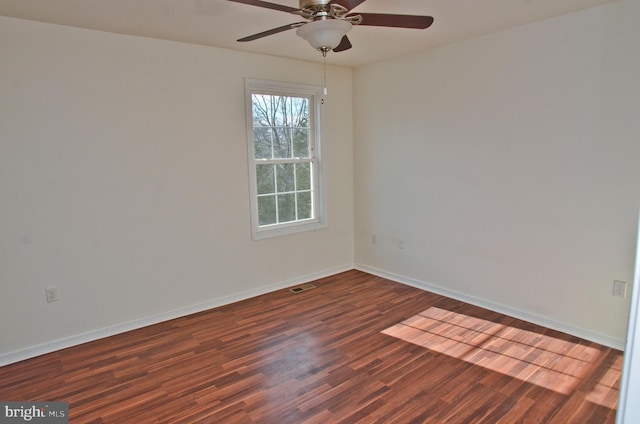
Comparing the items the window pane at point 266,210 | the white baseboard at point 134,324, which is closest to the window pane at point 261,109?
the window pane at point 266,210

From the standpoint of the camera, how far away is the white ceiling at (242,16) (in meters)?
2.45

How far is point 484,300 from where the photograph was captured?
355 cm

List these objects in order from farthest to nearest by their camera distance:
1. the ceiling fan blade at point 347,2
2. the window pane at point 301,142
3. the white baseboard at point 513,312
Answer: the window pane at point 301,142
the white baseboard at point 513,312
the ceiling fan blade at point 347,2

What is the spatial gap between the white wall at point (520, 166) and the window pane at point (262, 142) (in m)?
1.20

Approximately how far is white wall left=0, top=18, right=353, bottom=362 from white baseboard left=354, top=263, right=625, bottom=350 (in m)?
1.42

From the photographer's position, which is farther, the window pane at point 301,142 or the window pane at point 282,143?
the window pane at point 301,142

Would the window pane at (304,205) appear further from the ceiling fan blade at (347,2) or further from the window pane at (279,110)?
the ceiling fan blade at (347,2)

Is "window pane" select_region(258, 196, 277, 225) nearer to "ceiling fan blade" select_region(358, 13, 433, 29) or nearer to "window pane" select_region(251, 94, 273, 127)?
"window pane" select_region(251, 94, 273, 127)

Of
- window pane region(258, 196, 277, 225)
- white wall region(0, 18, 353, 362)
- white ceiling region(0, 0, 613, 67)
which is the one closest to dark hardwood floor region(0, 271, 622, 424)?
white wall region(0, 18, 353, 362)

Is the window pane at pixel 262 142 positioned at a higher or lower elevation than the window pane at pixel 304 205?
higher

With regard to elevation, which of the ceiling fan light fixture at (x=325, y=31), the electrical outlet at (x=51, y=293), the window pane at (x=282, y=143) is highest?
the ceiling fan light fixture at (x=325, y=31)

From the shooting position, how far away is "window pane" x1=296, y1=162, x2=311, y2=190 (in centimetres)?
427

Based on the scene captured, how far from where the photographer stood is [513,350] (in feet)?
9.12

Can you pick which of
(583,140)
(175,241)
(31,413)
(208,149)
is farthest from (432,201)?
(31,413)
